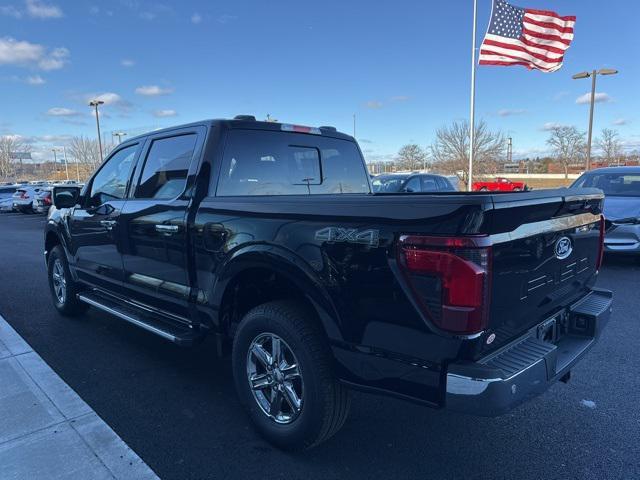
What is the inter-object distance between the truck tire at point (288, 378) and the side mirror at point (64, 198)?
3.04m

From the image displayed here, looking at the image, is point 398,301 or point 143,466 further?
point 143,466

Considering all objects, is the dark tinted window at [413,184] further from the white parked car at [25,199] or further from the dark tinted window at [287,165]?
the white parked car at [25,199]

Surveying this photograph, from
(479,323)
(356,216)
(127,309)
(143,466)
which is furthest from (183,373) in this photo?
(479,323)

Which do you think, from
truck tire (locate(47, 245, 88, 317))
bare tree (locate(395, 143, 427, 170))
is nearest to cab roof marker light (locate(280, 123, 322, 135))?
truck tire (locate(47, 245, 88, 317))

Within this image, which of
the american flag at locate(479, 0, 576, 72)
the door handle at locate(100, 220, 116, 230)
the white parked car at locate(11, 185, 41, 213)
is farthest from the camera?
the white parked car at locate(11, 185, 41, 213)

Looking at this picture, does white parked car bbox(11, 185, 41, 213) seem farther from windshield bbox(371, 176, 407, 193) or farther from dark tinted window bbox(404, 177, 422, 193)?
dark tinted window bbox(404, 177, 422, 193)

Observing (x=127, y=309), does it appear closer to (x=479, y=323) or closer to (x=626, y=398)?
(x=479, y=323)

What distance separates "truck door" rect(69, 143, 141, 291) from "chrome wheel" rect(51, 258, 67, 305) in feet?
1.62

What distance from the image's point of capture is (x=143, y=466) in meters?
2.57

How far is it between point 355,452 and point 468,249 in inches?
59.2

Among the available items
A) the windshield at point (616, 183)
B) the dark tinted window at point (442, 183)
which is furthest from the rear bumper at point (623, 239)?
the dark tinted window at point (442, 183)

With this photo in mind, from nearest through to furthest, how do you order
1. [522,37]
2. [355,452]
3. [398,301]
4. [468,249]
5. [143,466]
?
[468,249] < [398,301] < [143,466] < [355,452] < [522,37]

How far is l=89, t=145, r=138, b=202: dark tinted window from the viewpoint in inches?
166

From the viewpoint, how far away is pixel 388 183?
41.7 ft
